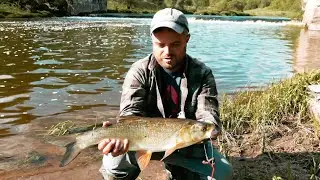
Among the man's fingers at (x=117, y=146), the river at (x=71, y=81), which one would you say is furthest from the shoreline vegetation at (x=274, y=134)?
the man's fingers at (x=117, y=146)

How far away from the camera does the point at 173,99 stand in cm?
377

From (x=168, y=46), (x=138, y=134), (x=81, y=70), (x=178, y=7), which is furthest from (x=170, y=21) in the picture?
(x=178, y=7)

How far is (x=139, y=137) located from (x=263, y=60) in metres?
13.0

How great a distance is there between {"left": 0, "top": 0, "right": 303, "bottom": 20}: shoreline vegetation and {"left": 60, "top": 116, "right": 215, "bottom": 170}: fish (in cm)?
4224

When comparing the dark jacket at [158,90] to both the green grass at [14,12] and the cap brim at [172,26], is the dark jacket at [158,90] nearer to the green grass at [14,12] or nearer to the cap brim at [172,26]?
the cap brim at [172,26]

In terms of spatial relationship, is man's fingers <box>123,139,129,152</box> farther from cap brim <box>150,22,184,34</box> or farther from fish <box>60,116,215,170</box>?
cap brim <box>150,22,184,34</box>

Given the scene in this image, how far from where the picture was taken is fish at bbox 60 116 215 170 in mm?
3055

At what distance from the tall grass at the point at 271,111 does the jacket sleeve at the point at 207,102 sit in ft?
5.79

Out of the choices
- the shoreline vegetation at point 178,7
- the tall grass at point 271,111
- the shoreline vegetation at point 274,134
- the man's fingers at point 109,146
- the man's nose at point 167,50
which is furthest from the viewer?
the shoreline vegetation at point 178,7

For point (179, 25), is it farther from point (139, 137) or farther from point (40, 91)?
point (40, 91)

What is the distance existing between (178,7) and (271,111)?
9049 cm

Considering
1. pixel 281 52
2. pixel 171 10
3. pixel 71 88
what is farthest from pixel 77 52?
pixel 171 10

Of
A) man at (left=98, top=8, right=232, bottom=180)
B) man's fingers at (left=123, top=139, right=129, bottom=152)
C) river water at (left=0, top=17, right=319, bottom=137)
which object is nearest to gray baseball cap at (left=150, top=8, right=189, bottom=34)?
man at (left=98, top=8, right=232, bottom=180)

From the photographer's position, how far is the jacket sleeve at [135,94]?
12.1ft
